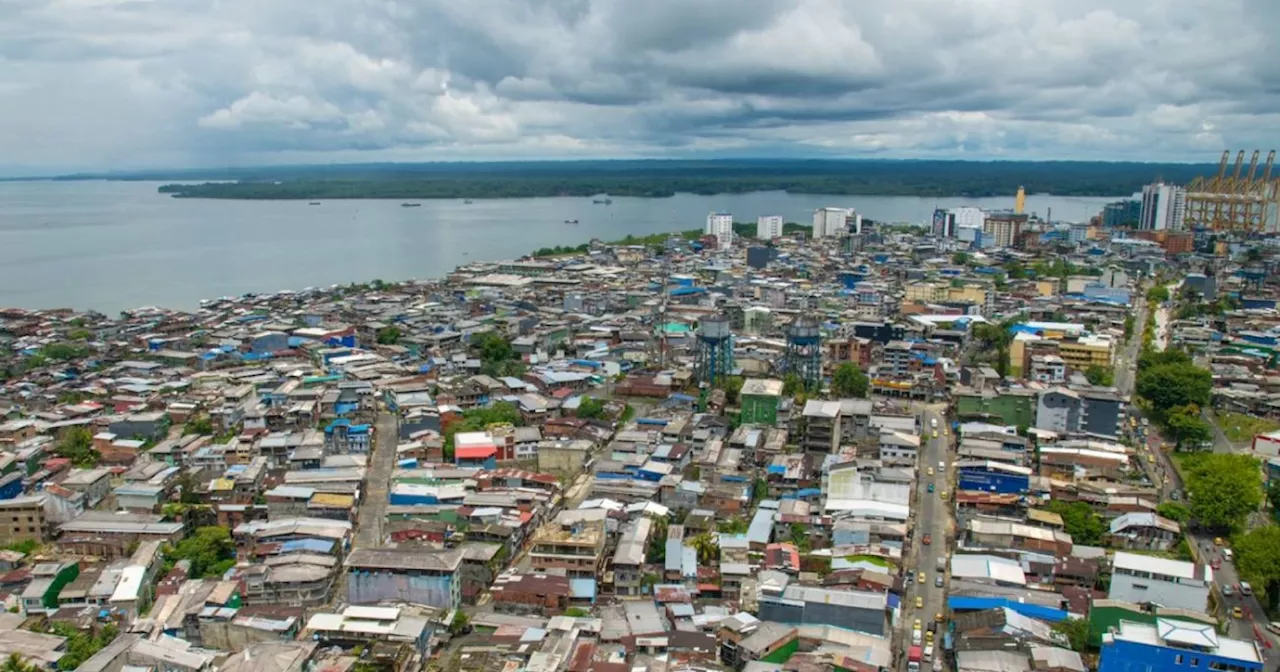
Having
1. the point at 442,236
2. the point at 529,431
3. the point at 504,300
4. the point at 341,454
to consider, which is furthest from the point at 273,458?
the point at 442,236

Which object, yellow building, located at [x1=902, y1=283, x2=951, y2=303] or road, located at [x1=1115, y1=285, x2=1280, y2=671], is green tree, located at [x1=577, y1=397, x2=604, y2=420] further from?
yellow building, located at [x1=902, y1=283, x2=951, y2=303]

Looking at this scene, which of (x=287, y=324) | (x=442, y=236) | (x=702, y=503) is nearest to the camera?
(x=702, y=503)

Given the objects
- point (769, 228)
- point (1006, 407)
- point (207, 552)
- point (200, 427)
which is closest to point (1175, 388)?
point (1006, 407)

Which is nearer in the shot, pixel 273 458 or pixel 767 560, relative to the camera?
pixel 767 560

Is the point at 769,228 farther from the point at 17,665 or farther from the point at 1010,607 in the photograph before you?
the point at 17,665

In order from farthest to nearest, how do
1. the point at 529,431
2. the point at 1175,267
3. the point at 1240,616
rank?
the point at 1175,267, the point at 529,431, the point at 1240,616

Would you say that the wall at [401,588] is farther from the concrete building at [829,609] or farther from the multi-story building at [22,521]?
the multi-story building at [22,521]

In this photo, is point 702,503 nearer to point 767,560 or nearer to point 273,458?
point 767,560

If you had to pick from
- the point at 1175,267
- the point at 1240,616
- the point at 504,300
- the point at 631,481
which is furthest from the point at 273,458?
the point at 1175,267
